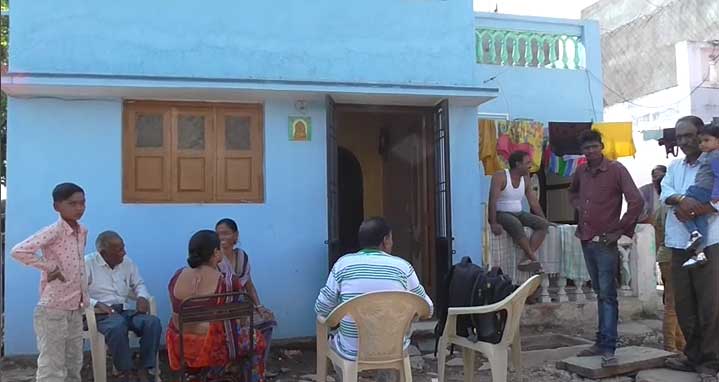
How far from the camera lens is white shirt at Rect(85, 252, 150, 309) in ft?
14.9

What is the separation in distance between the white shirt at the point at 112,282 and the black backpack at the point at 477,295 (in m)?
2.38

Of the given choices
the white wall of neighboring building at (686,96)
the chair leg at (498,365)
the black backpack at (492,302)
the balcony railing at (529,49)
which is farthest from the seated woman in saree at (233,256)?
the white wall of neighboring building at (686,96)

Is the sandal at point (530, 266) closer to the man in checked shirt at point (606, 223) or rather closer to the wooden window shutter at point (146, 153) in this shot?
the man in checked shirt at point (606, 223)

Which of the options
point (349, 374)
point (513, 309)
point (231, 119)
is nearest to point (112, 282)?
point (231, 119)

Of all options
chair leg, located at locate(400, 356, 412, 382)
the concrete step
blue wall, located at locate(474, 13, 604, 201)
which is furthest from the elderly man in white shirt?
blue wall, located at locate(474, 13, 604, 201)

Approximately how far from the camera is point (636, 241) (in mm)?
6754

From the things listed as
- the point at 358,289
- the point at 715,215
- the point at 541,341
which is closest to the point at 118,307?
the point at 358,289

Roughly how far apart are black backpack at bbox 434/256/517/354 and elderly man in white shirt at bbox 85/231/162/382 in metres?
2.08

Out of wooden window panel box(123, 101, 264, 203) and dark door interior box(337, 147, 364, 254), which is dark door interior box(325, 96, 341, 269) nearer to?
wooden window panel box(123, 101, 264, 203)

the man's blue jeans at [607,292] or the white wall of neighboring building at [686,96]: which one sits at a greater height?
the white wall of neighboring building at [686,96]

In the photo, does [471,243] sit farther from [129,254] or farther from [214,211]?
[129,254]

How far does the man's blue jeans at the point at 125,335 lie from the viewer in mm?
4074

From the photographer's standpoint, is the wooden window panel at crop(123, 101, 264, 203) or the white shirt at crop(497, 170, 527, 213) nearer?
the wooden window panel at crop(123, 101, 264, 203)

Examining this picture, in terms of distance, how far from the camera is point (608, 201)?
454 cm
